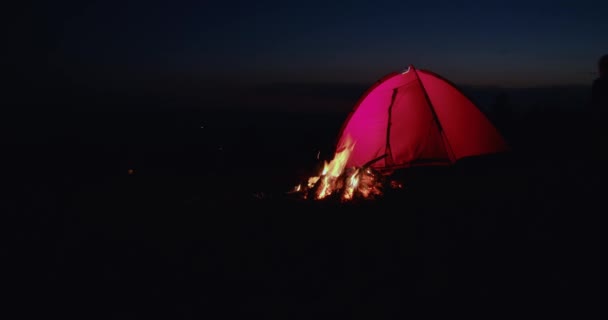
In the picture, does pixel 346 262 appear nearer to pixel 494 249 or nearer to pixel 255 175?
pixel 494 249

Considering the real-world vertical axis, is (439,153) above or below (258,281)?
above

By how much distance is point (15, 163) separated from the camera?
32.1 ft

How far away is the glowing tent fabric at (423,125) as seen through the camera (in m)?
7.42

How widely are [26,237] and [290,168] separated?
5.63 m

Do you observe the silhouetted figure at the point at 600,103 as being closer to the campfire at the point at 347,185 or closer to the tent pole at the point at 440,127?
the tent pole at the point at 440,127

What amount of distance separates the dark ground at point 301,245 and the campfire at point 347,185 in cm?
28

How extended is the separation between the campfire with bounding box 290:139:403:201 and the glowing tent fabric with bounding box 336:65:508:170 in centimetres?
114

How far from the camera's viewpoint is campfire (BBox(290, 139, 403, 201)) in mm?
6062

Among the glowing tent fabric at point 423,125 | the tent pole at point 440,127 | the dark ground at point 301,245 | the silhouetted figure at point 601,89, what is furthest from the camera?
the glowing tent fabric at point 423,125

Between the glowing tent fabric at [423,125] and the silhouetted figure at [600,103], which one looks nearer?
the silhouetted figure at [600,103]

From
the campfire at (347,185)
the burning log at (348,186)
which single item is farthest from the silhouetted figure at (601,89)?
the burning log at (348,186)

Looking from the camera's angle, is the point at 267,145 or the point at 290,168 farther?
the point at 267,145

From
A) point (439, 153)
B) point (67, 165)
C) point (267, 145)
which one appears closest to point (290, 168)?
point (267, 145)

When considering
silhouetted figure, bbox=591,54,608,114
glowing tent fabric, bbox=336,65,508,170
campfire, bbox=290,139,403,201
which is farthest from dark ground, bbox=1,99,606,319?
silhouetted figure, bbox=591,54,608,114
